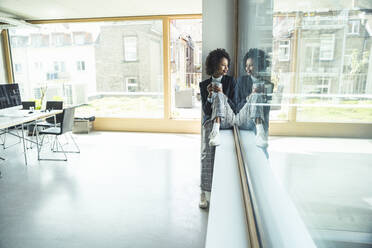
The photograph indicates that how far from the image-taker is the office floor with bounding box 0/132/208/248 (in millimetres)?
2283

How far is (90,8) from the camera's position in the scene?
5.46 m

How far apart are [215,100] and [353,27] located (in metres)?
2.07

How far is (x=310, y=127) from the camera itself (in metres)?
0.43

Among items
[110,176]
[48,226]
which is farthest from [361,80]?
[110,176]

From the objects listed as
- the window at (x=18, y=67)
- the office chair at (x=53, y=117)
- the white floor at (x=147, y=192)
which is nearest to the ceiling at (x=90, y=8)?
the window at (x=18, y=67)

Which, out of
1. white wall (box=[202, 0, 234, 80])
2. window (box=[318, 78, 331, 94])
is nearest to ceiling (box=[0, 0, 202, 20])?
white wall (box=[202, 0, 234, 80])

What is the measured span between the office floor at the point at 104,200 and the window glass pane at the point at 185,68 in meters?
1.75

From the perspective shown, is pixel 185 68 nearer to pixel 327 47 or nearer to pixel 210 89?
pixel 210 89

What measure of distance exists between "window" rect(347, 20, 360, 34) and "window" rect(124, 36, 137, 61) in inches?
258

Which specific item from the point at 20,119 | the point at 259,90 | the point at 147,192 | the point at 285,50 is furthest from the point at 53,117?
the point at 285,50

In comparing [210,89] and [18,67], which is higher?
[18,67]

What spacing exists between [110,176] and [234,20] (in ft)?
8.66

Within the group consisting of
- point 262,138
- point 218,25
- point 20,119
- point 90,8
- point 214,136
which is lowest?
point 20,119

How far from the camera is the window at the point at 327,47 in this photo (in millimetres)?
330
